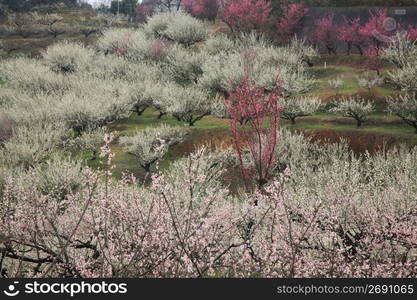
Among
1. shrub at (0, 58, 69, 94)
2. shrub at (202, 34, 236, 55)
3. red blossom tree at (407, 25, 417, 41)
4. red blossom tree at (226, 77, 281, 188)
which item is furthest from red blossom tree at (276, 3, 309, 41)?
shrub at (0, 58, 69, 94)

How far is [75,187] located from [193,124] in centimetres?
983

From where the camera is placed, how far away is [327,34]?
3341 cm

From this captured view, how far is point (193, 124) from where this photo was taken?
23.7m

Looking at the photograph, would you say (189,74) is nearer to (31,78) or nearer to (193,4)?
(31,78)

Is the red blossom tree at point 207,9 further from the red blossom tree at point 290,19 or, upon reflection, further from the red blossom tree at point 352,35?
the red blossom tree at point 352,35

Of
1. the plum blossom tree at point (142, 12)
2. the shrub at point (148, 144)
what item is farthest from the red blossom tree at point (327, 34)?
the plum blossom tree at point (142, 12)

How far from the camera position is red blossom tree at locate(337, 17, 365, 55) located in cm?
3191

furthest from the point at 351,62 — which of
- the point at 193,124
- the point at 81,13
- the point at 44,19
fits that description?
the point at 81,13

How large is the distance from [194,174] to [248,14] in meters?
35.1

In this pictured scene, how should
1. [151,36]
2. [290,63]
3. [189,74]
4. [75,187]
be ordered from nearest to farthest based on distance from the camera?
[75,187]
[290,63]
[189,74]
[151,36]

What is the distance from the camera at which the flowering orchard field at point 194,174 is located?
5.69 metres

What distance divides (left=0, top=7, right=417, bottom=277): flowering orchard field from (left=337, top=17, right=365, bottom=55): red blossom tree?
9.06 ft

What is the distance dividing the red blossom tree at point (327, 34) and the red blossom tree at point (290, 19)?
1730 millimetres

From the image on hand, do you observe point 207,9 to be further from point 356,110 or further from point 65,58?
point 356,110
